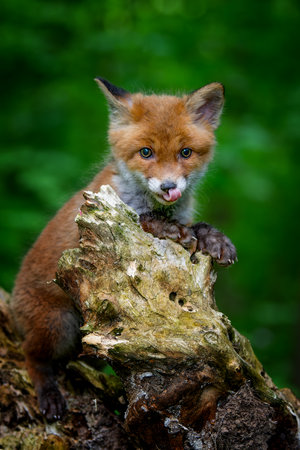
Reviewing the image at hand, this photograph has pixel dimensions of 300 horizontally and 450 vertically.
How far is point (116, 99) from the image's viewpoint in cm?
474

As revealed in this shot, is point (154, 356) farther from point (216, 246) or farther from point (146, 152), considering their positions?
point (146, 152)

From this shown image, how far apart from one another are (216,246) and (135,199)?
42.3 inches

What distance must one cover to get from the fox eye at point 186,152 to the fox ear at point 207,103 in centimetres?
50

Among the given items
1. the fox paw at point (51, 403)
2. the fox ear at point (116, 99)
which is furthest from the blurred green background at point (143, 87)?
the fox paw at point (51, 403)

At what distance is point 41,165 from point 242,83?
161 inches

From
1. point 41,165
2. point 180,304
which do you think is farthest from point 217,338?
point 41,165

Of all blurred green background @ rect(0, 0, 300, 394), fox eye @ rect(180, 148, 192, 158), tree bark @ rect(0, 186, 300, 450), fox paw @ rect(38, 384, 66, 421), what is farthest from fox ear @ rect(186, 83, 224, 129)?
fox paw @ rect(38, 384, 66, 421)

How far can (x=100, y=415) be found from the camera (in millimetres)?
3574

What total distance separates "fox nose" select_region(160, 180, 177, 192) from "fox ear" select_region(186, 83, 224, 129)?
103cm

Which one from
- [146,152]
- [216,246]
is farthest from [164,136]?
[216,246]

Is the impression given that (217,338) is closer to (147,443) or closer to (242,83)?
(147,443)

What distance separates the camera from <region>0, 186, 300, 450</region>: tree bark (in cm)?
283

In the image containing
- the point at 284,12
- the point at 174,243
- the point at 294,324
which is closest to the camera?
the point at 174,243

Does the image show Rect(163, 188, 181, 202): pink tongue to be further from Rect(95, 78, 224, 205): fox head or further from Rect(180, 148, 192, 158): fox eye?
Rect(180, 148, 192, 158): fox eye
